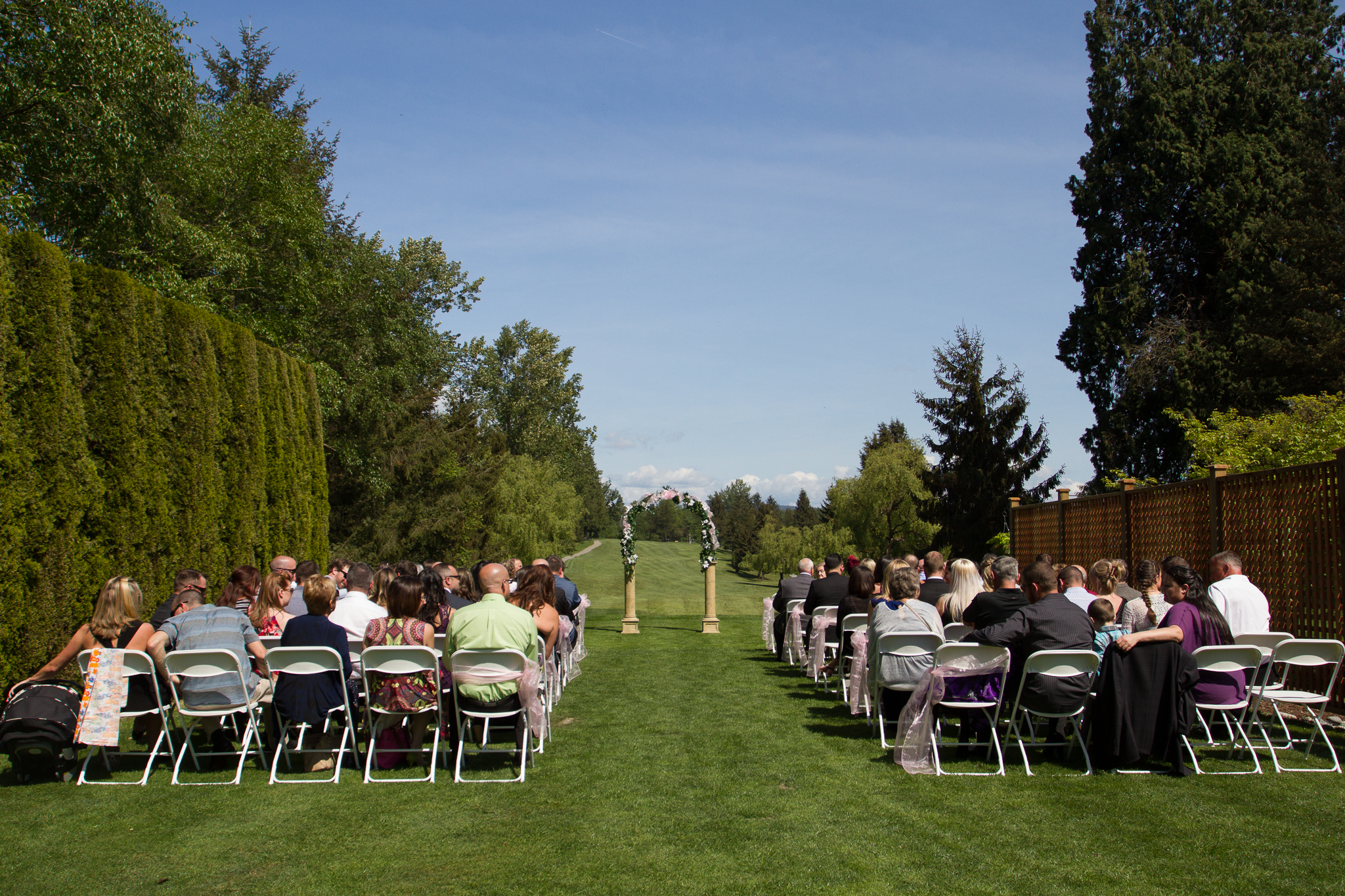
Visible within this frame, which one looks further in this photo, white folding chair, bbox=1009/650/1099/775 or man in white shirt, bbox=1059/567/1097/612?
man in white shirt, bbox=1059/567/1097/612

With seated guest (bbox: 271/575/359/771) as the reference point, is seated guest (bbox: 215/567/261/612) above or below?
above

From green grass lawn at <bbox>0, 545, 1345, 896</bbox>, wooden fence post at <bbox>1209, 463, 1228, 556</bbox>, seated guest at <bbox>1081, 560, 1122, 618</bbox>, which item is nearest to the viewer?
green grass lawn at <bbox>0, 545, 1345, 896</bbox>

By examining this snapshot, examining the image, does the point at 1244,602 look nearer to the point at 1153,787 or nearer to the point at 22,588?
the point at 1153,787

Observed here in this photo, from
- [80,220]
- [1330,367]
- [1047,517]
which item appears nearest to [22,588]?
[80,220]

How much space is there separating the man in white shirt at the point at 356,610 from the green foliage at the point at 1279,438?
35.4 feet

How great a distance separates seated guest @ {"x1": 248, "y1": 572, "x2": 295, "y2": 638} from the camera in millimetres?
6793

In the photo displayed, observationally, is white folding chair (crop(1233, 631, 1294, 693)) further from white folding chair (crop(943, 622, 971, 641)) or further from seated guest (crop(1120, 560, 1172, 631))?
white folding chair (crop(943, 622, 971, 641))


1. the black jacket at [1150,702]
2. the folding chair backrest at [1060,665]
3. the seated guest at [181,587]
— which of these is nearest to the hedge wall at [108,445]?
the seated guest at [181,587]

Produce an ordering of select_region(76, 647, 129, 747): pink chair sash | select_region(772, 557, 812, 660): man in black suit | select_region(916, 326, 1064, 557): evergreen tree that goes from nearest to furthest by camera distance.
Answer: select_region(76, 647, 129, 747): pink chair sash → select_region(772, 557, 812, 660): man in black suit → select_region(916, 326, 1064, 557): evergreen tree

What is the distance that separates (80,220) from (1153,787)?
18100 mm

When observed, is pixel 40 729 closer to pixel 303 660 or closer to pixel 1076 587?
pixel 303 660

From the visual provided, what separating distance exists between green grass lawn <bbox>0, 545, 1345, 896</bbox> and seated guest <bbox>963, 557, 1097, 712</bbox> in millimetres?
489

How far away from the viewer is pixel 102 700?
215 inches

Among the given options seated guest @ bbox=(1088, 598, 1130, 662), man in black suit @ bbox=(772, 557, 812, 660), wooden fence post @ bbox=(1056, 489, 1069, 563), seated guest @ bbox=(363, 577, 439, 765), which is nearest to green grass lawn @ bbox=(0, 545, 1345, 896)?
seated guest @ bbox=(363, 577, 439, 765)
